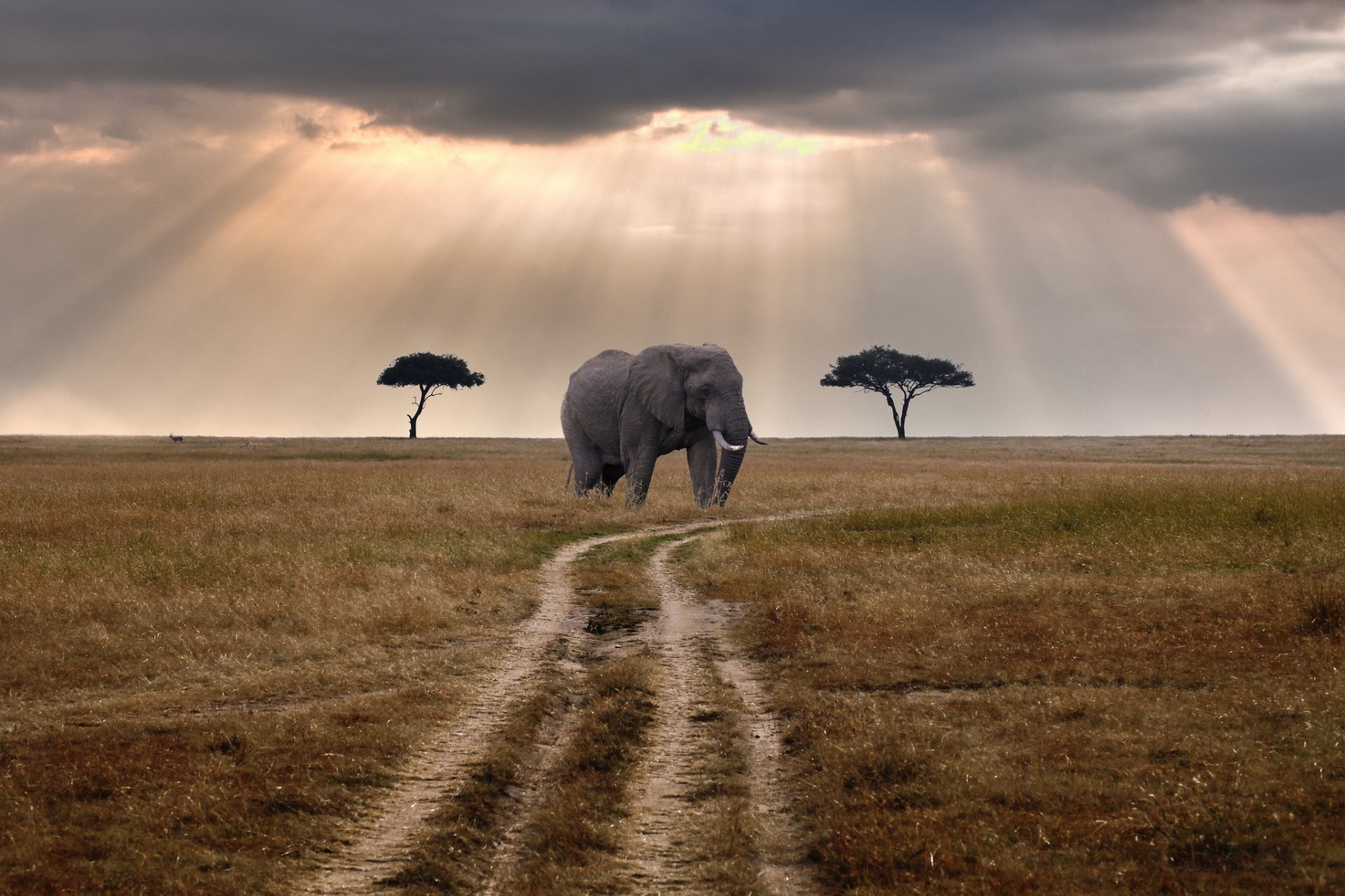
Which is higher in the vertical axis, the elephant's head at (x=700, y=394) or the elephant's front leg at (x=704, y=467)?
the elephant's head at (x=700, y=394)

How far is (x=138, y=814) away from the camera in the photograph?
292 inches

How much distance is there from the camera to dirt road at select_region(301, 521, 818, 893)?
6.57 meters

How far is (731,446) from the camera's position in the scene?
26.2 meters

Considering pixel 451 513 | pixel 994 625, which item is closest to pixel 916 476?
pixel 451 513

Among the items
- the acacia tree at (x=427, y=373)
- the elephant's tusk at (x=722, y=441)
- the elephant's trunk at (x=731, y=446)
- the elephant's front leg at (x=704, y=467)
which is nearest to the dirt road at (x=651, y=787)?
the elephant's tusk at (x=722, y=441)

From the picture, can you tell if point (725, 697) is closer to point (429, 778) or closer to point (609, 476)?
point (429, 778)

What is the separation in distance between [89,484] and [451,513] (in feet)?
48.9

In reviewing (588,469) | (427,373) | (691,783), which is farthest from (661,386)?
(427,373)

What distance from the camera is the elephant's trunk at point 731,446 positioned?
86.0 ft

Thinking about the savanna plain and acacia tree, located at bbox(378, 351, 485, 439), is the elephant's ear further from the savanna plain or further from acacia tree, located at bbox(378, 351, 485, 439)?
acacia tree, located at bbox(378, 351, 485, 439)

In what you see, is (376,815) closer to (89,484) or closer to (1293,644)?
(1293,644)

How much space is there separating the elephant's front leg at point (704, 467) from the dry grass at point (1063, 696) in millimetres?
6876

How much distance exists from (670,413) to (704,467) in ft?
5.72

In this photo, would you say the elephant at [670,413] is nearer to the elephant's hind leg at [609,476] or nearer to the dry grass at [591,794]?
the elephant's hind leg at [609,476]
